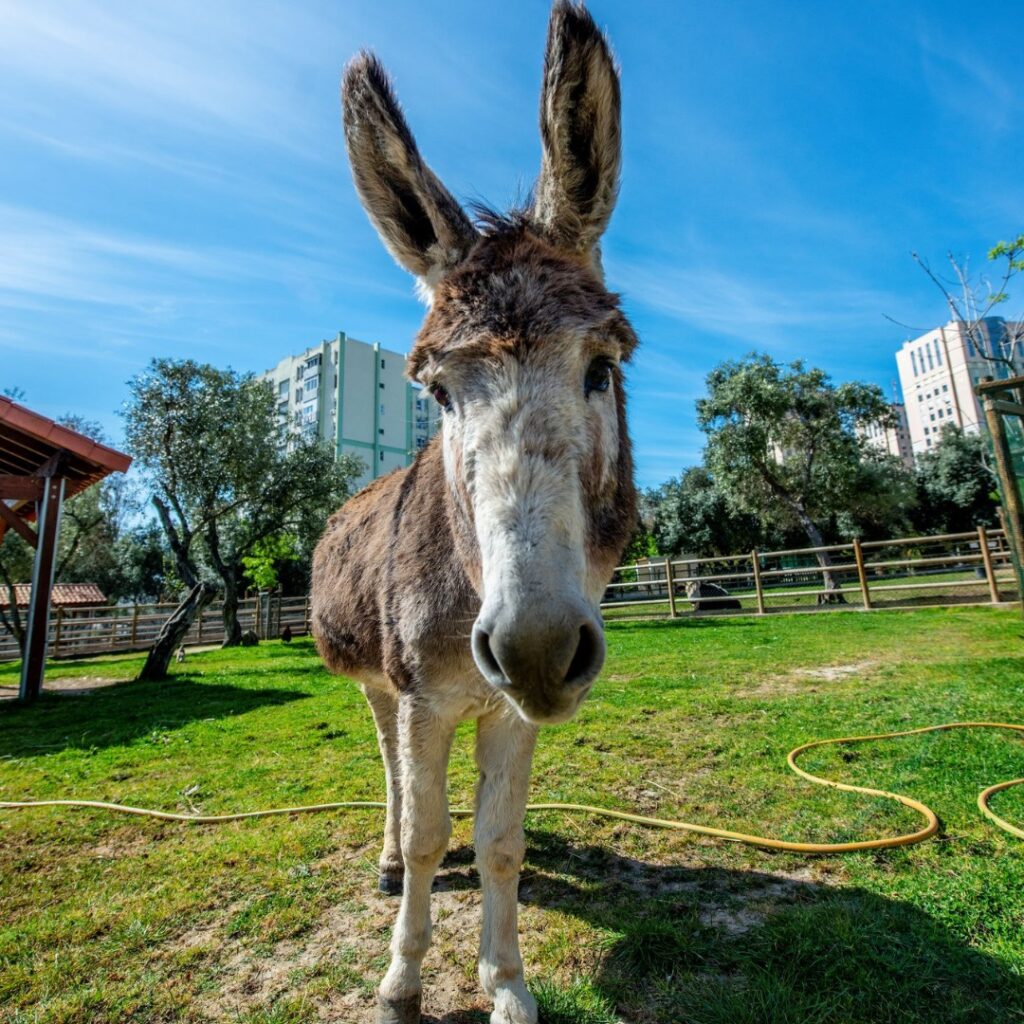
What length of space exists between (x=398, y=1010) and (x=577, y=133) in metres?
3.85

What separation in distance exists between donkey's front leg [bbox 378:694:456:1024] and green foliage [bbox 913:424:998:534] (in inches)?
2155

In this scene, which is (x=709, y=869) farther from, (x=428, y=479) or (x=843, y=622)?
(x=843, y=622)

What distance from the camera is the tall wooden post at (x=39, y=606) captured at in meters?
11.1

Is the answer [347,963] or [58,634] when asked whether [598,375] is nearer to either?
[347,963]

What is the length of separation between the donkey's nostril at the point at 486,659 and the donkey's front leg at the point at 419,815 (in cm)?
117

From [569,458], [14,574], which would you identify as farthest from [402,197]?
[14,574]

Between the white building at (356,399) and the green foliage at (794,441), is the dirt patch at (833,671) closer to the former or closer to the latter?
the green foliage at (794,441)

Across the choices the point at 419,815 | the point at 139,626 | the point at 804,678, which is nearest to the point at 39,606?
the point at 419,815

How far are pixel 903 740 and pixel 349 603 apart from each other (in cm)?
537

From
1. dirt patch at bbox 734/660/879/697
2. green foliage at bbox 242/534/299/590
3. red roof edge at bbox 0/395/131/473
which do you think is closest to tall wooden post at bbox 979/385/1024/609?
dirt patch at bbox 734/660/879/697

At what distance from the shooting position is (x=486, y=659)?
1553 mm

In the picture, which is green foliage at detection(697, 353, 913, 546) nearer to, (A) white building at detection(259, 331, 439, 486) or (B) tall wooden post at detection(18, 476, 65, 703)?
(B) tall wooden post at detection(18, 476, 65, 703)

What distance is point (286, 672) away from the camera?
A: 14531 mm

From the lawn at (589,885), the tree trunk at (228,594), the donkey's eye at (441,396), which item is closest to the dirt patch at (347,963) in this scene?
the lawn at (589,885)
